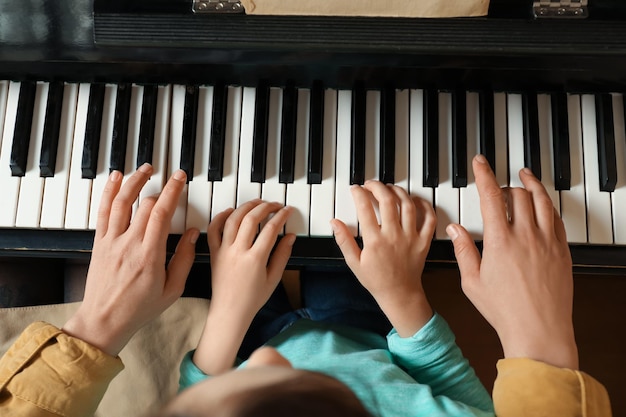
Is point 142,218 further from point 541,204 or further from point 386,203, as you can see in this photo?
point 541,204

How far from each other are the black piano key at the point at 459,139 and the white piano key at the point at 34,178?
2.32 ft

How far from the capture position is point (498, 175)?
1.07 m

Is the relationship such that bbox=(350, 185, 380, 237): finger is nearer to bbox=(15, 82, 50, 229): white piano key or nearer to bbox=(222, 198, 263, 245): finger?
bbox=(222, 198, 263, 245): finger

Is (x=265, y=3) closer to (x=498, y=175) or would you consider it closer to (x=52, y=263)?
(x=498, y=175)

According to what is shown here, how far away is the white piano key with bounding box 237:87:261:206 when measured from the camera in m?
1.06

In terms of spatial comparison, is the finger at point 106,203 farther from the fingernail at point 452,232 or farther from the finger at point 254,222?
the fingernail at point 452,232

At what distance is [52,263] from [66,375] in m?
0.41

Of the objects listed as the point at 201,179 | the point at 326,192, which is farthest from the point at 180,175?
the point at 326,192

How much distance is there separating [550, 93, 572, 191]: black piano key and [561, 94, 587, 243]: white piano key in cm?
1

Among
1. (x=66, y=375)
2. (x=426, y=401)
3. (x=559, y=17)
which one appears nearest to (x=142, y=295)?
(x=66, y=375)

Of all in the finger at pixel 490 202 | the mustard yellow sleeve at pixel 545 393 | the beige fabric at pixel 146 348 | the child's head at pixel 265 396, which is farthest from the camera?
the beige fabric at pixel 146 348

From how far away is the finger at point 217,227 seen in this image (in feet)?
3.44

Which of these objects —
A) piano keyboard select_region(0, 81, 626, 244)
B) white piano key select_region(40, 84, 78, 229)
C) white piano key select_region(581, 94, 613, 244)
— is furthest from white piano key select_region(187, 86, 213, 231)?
white piano key select_region(581, 94, 613, 244)

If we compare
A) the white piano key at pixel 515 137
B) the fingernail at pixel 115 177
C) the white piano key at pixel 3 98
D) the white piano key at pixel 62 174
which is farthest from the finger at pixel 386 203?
the white piano key at pixel 3 98
